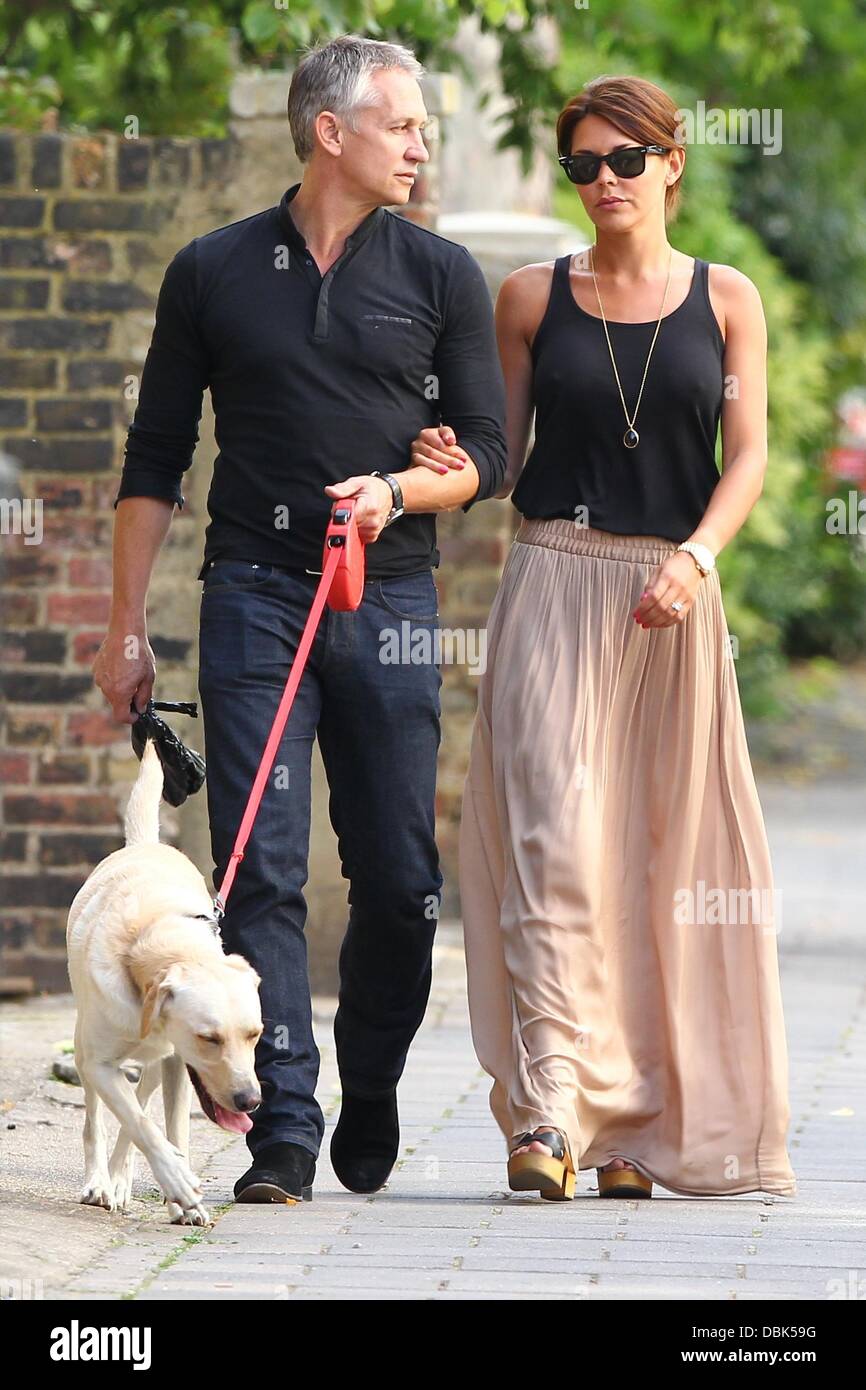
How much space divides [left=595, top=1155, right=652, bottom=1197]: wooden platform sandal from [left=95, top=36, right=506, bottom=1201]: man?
51cm

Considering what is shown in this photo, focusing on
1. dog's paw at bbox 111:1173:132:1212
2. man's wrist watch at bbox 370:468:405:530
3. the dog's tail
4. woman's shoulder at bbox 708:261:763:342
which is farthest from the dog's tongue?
woman's shoulder at bbox 708:261:763:342

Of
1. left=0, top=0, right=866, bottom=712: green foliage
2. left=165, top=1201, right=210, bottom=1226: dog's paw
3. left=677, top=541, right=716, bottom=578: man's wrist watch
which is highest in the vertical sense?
left=0, top=0, right=866, bottom=712: green foliage

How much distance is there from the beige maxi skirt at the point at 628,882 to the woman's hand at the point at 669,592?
16 cm

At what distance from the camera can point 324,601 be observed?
449 centimetres

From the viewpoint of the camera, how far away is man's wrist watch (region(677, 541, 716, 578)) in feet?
15.4

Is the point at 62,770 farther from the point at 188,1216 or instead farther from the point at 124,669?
the point at 188,1216

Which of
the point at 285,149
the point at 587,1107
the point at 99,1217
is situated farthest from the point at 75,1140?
the point at 285,149

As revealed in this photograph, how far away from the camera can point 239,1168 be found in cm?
508

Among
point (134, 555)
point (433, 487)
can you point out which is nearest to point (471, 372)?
point (433, 487)

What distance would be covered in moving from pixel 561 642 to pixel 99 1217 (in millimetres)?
1476

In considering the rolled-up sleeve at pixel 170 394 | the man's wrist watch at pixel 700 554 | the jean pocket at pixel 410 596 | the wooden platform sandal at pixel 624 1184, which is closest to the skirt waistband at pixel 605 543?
the man's wrist watch at pixel 700 554

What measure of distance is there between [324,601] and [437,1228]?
46.8 inches

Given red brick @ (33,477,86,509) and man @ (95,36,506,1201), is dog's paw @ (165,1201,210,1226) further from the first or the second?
red brick @ (33,477,86,509)

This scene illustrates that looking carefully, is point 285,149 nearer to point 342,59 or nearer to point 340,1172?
point 342,59
